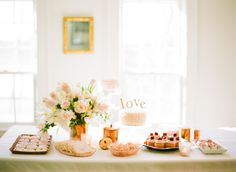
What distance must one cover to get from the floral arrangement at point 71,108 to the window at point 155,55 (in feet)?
7.16

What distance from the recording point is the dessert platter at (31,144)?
262 cm

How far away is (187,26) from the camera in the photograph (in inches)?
187

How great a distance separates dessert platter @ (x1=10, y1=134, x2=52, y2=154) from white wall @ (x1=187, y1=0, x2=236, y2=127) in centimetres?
247

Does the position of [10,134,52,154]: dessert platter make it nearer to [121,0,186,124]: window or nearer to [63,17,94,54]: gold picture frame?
[63,17,94,54]: gold picture frame

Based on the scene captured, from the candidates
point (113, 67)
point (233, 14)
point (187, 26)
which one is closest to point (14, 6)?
point (113, 67)

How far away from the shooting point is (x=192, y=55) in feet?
15.7

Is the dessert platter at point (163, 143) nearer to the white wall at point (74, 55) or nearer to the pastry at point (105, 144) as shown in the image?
the pastry at point (105, 144)

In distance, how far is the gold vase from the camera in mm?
2762

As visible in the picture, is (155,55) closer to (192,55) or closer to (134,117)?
(192,55)

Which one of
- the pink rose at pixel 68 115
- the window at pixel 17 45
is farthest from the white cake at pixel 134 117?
the window at pixel 17 45

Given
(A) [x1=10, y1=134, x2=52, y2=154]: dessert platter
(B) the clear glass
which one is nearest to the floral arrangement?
(A) [x1=10, y1=134, x2=52, y2=154]: dessert platter

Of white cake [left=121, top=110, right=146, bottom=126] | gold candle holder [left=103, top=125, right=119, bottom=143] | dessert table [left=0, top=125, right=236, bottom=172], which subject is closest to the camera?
dessert table [left=0, top=125, right=236, bottom=172]

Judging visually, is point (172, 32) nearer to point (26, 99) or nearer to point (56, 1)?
point (56, 1)

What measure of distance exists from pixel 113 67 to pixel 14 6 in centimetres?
153
